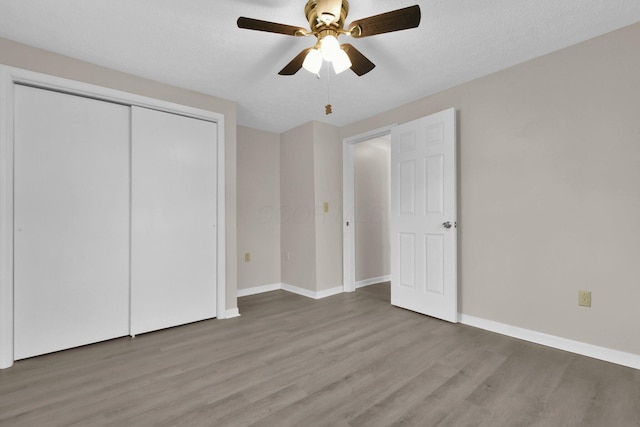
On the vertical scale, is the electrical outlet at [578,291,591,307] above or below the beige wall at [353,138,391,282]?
below

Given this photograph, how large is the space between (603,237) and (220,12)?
304 centimetres

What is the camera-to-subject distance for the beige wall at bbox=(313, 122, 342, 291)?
3.95m

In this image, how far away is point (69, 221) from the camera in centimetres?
239

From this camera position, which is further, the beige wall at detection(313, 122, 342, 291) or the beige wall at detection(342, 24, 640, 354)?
the beige wall at detection(313, 122, 342, 291)

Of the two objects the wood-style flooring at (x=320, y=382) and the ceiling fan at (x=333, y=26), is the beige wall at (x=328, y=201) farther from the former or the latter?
the ceiling fan at (x=333, y=26)

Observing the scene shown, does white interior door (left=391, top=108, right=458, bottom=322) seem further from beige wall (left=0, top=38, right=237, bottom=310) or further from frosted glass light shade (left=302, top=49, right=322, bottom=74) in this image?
beige wall (left=0, top=38, right=237, bottom=310)

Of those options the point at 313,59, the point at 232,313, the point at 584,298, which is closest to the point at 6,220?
the point at 232,313

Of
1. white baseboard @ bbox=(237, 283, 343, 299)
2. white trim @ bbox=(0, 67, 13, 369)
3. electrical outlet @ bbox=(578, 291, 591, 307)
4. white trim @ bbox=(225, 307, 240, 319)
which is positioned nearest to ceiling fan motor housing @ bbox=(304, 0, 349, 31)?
white trim @ bbox=(0, 67, 13, 369)

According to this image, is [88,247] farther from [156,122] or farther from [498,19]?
[498,19]

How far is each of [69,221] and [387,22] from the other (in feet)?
8.95

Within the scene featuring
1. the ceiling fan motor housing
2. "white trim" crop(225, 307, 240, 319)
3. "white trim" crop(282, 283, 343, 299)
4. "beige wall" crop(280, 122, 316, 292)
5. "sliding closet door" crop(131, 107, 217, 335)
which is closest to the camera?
the ceiling fan motor housing

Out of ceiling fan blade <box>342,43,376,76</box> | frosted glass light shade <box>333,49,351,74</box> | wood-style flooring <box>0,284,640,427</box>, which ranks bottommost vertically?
wood-style flooring <box>0,284,640,427</box>

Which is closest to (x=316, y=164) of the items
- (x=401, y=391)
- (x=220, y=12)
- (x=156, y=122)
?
(x=156, y=122)

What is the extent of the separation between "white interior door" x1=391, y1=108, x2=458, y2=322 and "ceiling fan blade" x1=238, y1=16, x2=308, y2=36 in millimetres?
1823
